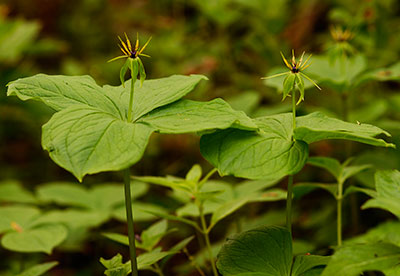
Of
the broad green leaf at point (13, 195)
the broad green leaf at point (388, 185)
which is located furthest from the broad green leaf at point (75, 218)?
the broad green leaf at point (388, 185)

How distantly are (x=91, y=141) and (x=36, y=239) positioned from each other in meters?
0.80

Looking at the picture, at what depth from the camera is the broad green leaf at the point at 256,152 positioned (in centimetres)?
82

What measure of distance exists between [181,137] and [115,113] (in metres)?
1.99

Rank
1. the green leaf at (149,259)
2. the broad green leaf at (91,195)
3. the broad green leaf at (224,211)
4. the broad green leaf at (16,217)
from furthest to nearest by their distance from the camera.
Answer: the broad green leaf at (91,195), the broad green leaf at (16,217), the broad green leaf at (224,211), the green leaf at (149,259)

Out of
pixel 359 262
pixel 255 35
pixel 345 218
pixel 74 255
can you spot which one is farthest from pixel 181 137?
pixel 359 262

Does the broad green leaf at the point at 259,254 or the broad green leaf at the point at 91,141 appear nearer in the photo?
the broad green leaf at the point at 91,141

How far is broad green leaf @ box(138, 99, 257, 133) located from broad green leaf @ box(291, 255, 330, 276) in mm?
273

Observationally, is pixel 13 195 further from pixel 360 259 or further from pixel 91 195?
pixel 360 259

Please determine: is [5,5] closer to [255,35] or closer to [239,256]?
[255,35]

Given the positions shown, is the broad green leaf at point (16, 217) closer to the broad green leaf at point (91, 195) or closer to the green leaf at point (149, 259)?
the broad green leaf at point (91, 195)

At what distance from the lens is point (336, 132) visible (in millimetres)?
828

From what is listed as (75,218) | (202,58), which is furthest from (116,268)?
(202,58)

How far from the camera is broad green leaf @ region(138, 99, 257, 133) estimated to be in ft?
2.76

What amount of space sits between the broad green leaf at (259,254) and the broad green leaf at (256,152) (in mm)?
179
